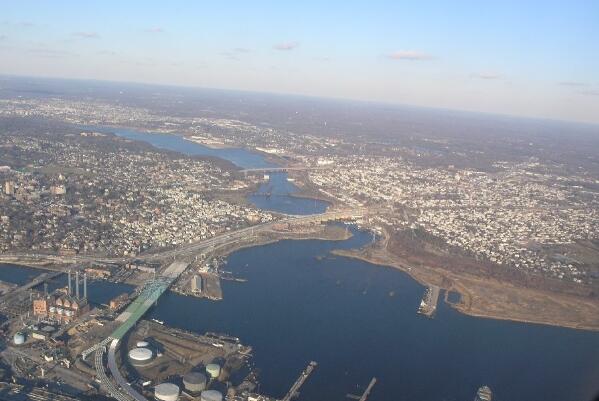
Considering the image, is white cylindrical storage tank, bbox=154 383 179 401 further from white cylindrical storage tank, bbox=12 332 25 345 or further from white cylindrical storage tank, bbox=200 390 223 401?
white cylindrical storage tank, bbox=12 332 25 345

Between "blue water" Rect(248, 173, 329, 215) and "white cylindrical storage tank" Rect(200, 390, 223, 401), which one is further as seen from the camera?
"blue water" Rect(248, 173, 329, 215)

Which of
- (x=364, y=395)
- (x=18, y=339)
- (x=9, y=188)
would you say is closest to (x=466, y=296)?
(x=364, y=395)

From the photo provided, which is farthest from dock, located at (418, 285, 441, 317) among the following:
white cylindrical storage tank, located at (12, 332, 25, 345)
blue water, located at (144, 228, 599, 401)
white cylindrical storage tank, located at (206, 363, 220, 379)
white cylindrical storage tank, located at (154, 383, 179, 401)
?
white cylindrical storage tank, located at (12, 332, 25, 345)

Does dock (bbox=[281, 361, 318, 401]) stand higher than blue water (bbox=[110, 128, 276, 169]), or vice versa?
blue water (bbox=[110, 128, 276, 169])

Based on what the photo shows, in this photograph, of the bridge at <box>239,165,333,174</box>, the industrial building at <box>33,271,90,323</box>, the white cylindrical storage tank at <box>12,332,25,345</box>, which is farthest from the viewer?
the bridge at <box>239,165,333,174</box>

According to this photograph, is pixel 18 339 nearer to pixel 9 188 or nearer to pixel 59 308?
pixel 59 308

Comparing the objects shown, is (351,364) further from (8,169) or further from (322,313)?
(8,169)
